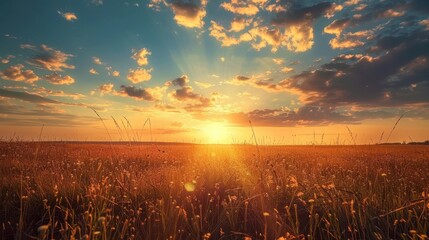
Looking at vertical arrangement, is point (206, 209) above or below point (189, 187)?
below

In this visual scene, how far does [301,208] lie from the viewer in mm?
4844

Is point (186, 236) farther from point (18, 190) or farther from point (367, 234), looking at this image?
point (18, 190)

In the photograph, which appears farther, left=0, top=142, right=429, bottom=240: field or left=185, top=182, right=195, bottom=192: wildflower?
left=185, top=182, right=195, bottom=192: wildflower

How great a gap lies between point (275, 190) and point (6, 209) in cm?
424

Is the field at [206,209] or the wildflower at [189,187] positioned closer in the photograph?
the field at [206,209]

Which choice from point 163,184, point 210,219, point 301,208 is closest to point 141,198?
point 163,184

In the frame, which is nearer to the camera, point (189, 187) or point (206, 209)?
point (206, 209)

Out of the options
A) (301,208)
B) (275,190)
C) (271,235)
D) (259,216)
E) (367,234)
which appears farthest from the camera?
(275,190)

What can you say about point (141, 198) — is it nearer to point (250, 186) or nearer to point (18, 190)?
point (250, 186)

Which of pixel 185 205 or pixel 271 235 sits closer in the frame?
pixel 271 235

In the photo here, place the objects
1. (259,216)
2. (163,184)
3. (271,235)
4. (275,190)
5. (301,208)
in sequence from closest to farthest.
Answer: (271,235), (259,216), (301,208), (275,190), (163,184)

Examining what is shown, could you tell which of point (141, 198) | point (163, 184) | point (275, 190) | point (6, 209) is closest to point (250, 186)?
point (275, 190)

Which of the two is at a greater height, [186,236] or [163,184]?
[163,184]

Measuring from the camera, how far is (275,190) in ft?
17.1
